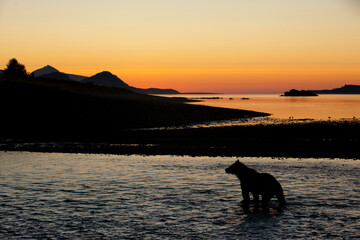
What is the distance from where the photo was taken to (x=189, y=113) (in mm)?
61500

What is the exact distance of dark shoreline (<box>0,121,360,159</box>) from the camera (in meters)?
27.6

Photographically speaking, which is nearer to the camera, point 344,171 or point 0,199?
point 0,199

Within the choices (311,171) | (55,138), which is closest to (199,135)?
(55,138)

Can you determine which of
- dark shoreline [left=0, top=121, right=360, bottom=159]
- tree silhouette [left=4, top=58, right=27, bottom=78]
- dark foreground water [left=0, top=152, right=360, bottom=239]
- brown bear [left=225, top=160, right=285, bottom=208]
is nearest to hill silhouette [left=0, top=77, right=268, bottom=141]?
dark shoreline [left=0, top=121, right=360, bottom=159]

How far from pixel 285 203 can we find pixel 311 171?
282 inches

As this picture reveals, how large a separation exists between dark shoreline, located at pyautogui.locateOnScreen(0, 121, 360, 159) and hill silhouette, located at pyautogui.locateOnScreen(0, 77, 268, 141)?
13.7 ft

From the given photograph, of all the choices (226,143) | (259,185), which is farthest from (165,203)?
(226,143)

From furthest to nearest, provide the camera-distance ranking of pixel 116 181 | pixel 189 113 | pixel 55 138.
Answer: pixel 189 113 < pixel 55 138 < pixel 116 181

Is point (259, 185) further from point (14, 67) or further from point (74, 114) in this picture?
point (14, 67)

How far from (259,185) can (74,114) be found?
45.0 metres

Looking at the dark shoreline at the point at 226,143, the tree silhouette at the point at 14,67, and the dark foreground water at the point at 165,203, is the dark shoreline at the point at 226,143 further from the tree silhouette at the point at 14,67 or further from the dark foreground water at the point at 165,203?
the tree silhouette at the point at 14,67

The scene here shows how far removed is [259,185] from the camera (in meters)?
A: 12.9

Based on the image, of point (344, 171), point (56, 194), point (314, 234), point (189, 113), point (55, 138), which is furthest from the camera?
point (189, 113)

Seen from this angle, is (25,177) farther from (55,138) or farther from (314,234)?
(55,138)
